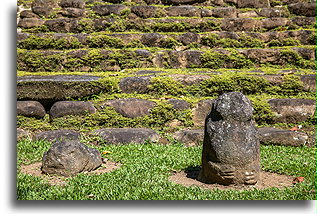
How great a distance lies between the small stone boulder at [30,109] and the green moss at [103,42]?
210 centimetres

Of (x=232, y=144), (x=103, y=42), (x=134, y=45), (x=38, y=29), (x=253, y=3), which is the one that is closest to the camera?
(x=232, y=144)

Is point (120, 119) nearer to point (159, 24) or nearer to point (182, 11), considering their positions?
point (159, 24)

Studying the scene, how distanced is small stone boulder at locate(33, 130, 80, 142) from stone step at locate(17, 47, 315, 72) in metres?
1.90

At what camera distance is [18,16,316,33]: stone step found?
8.05 metres

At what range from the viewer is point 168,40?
25.0ft

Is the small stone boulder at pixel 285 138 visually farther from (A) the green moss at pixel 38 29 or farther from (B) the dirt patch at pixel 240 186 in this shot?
(A) the green moss at pixel 38 29

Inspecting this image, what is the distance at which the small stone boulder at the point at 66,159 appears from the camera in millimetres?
4059

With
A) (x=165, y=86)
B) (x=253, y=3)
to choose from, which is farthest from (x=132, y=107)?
(x=253, y=3)

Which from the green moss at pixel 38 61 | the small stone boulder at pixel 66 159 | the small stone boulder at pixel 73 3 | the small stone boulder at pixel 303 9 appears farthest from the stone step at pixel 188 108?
the small stone boulder at pixel 73 3

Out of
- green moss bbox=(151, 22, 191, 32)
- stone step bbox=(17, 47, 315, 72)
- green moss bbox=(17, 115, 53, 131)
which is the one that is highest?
green moss bbox=(151, 22, 191, 32)

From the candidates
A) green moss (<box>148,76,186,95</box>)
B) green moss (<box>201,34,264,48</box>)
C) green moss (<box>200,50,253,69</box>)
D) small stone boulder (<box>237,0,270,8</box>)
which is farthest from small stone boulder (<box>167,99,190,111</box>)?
small stone boulder (<box>237,0,270,8</box>)

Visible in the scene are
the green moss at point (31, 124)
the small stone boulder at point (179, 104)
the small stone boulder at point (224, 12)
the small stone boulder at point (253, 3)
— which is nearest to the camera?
the green moss at point (31, 124)

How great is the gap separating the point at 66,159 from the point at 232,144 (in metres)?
1.84

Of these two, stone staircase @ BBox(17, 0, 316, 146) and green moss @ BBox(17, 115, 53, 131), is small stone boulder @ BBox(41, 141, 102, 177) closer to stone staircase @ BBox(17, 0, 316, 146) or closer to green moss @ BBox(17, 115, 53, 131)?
stone staircase @ BBox(17, 0, 316, 146)
